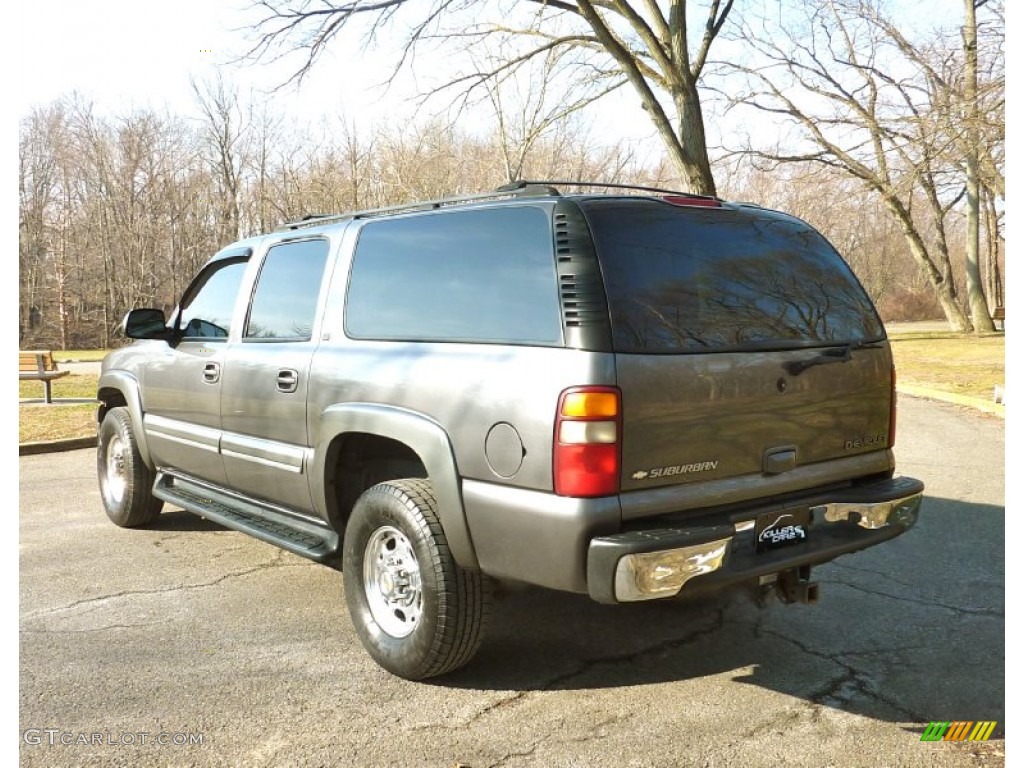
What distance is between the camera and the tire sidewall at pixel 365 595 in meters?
3.47

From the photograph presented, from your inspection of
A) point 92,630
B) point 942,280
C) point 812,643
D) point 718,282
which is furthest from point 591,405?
point 942,280

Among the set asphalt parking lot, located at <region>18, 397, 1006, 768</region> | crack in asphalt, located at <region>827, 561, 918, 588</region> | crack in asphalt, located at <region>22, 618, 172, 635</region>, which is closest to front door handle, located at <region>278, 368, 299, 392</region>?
asphalt parking lot, located at <region>18, 397, 1006, 768</region>

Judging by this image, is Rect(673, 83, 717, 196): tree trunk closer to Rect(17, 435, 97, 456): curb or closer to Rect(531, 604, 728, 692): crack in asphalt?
Rect(17, 435, 97, 456): curb

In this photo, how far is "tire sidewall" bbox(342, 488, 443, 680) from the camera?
3469 millimetres

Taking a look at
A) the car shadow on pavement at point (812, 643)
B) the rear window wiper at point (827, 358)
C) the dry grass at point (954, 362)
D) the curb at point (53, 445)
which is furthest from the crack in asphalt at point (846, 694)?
the dry grass at point (954, 362)

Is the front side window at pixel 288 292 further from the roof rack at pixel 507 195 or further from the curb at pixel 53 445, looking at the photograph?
the curb at pixel 53 445

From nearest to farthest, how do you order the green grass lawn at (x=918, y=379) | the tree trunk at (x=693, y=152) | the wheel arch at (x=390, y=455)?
1. the wheel arch at (x=390, y=455)
2. the green grass lawn at (x=918, y=379)
3. the tree trunk at (x=693, y=152)

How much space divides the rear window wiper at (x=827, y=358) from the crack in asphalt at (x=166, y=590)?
3.21 metres

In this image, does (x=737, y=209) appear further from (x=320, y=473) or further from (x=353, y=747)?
Result: (x=353, y=747)

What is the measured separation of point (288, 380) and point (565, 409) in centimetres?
186

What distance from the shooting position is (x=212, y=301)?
5418 mm

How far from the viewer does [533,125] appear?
23.4 m

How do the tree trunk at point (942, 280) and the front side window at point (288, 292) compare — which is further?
the tree trunk at point (942, 280)

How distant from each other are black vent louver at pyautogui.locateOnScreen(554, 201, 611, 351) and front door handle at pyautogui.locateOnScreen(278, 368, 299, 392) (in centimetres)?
168
